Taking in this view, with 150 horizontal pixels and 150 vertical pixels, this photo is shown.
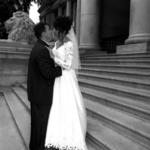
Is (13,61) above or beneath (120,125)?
above

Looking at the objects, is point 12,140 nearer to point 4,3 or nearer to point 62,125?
point 62,125

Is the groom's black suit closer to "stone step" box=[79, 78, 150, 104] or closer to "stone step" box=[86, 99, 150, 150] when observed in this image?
"stone step" box=[86, 99, 150, 150]

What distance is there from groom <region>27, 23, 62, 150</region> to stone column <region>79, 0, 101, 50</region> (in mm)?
8672

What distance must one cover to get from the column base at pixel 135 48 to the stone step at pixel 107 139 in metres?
4.14

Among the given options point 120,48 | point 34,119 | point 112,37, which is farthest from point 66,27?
point 112,37

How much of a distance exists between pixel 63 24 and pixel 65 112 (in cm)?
121

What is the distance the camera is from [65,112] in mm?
3086

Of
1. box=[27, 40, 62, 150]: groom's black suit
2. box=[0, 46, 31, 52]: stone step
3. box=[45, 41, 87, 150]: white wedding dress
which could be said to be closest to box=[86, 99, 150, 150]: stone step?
box=[45, 41, 87, 150]: white wedding dress

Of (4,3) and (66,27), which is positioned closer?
A: (66,27)

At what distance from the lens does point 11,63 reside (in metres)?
8.38

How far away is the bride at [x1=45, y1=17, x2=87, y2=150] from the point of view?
3.03 m

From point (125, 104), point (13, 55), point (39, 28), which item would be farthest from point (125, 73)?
point (13, 55)

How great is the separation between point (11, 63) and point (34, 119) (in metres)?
5.74

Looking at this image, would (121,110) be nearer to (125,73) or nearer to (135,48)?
(125,73)
